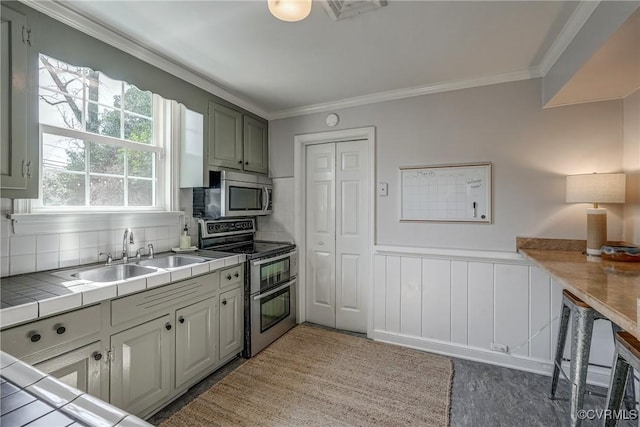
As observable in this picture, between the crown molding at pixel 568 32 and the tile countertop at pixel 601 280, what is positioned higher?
the crown molding at pixel 568 32

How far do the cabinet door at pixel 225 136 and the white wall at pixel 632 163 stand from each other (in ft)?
10.3

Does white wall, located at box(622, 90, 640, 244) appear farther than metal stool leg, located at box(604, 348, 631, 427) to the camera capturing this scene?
Yes

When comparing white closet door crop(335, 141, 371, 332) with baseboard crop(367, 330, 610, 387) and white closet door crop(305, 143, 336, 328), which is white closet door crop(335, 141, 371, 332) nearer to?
white closet door crop(305, 143, 336, 328)

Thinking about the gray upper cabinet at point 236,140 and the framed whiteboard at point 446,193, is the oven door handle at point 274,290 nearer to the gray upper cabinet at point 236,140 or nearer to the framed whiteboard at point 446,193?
the gray upper cabinet at point 236,140

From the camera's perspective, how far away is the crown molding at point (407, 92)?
95.1 inches

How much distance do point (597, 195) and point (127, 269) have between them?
3.24 metres

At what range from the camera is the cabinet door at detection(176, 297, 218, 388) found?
1.96 m

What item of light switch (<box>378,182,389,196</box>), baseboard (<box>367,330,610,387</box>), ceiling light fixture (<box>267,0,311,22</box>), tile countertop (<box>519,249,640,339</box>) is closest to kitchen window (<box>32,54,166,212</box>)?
ceiling light fixture (<box>267,0,311,22</box>)

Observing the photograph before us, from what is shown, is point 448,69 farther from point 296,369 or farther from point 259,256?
point 296,369

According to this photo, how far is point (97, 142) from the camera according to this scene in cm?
211

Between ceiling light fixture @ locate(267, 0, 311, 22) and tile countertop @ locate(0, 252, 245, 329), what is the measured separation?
156 cm

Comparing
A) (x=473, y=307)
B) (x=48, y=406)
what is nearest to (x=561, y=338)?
(x=473, y=307)

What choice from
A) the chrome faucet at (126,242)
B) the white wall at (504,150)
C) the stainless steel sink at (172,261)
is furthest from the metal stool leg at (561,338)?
the chrome faucet at (126,242)

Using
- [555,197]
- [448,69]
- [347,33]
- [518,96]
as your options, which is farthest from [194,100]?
[555,197]
